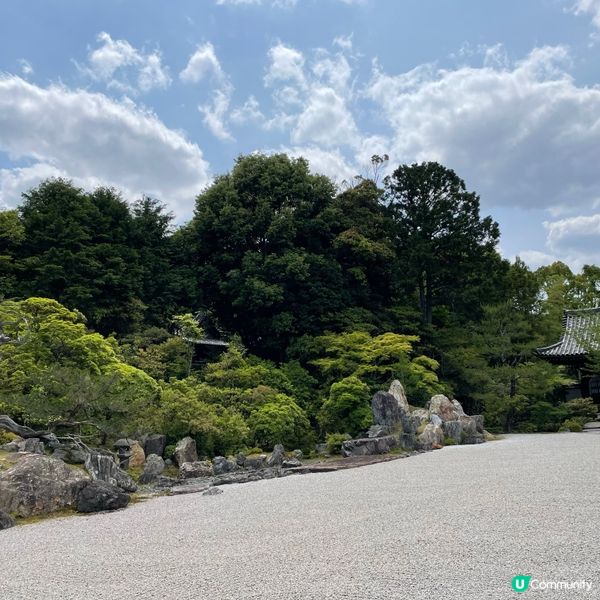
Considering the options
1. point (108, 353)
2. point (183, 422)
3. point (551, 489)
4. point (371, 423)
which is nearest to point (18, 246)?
point (108, 353)

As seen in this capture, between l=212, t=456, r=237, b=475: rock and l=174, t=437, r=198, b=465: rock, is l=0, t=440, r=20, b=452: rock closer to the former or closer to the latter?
l=174, t=437, r=198, b=465: rock

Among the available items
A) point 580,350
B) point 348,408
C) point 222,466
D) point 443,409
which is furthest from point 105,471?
point 580,350

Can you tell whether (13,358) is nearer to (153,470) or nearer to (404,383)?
(153,470)

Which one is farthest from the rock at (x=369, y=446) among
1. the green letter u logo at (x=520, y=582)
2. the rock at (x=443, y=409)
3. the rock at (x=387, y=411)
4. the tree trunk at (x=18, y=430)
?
the green letter u logo at (x=520, y=582)

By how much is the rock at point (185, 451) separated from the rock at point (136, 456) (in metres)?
0.80

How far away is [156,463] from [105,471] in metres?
2.44

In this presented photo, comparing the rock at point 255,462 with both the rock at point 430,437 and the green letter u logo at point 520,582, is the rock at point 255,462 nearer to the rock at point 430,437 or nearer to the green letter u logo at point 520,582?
the rock at point 430,437

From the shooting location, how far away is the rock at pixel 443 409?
1591 cm

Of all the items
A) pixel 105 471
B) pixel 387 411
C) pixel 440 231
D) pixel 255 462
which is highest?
pixel 440 231

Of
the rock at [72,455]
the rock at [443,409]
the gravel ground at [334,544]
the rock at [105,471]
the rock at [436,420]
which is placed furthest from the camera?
the rock at [443,409]

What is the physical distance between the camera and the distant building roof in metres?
19.8

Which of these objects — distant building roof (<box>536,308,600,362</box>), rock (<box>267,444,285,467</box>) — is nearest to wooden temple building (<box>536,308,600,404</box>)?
distant building roof (<box>536,308,600,362</box>)

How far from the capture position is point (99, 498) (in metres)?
7.54

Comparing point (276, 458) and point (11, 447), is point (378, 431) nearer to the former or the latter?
point (276, 458)
